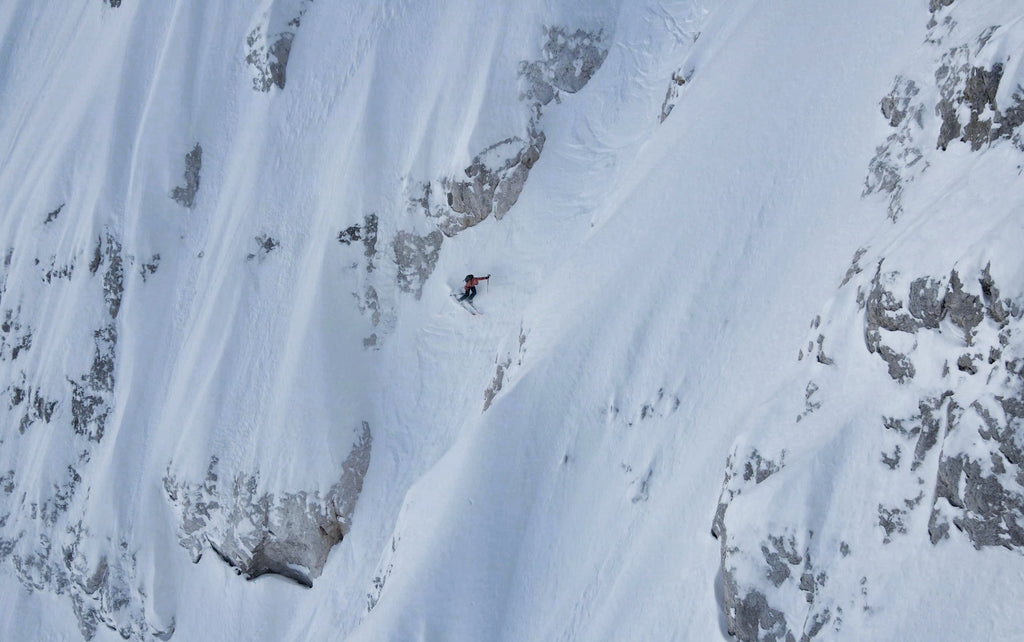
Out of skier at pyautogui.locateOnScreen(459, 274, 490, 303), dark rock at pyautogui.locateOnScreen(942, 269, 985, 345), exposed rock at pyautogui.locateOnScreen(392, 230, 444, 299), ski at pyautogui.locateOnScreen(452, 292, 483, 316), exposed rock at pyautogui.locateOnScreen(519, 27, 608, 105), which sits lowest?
dark rock at pyautogui.locateOnScreen(942, 269, 985, 345)

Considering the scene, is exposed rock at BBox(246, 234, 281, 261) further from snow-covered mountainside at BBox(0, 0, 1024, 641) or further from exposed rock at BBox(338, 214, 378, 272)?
exposed rock at BBox(338, 214, 378, 272)

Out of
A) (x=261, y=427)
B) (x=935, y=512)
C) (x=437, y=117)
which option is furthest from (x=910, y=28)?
(x=261, y=427)

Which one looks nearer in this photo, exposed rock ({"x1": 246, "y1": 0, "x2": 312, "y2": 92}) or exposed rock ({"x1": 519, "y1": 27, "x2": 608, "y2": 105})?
exposed rock ({"x1": 519, "y1": 27, "x2": 608, "y2": 105})

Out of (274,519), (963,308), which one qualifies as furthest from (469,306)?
(963,308)

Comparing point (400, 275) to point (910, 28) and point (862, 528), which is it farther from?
point (862, 528)

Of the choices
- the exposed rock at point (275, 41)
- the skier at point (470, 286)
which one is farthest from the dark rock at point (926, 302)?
the exposed rock at point (275, 41)

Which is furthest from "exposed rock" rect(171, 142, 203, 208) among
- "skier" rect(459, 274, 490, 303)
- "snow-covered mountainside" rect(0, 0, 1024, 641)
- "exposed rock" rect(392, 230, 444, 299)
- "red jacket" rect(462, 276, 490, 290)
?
"red jacket" rect(462, 276, 490, 290)

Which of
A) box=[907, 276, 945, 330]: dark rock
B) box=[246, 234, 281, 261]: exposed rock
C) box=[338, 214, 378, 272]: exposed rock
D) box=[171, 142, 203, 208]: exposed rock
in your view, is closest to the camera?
box=[907, 276, 945, 330]: dark rock
